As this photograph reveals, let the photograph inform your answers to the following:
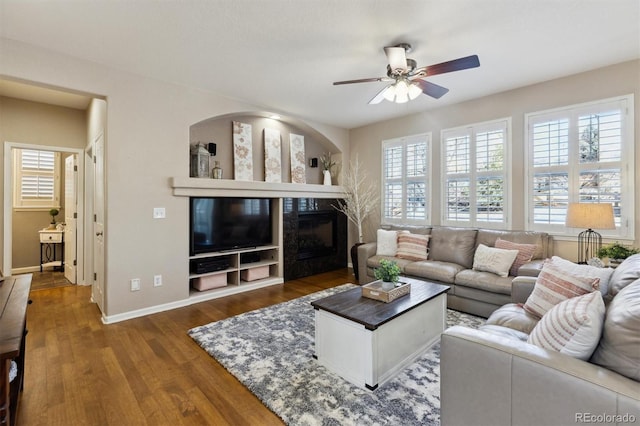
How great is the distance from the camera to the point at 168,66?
10.7ft

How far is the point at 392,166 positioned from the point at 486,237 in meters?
2.06

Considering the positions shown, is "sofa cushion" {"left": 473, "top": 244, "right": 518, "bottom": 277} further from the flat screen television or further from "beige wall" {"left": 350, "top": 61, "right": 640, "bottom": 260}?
the flat screen television

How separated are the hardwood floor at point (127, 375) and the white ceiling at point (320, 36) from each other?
2.78m

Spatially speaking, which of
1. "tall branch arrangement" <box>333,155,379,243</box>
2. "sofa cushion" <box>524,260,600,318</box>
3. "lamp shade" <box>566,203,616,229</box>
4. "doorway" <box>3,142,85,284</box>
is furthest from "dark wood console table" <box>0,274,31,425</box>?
"tall branch arrangement" <box>333,155,379,243</box>

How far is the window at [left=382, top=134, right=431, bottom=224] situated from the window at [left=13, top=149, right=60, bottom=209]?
6283mm

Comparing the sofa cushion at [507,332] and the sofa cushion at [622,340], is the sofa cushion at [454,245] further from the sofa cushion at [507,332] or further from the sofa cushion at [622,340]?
the sofa cushion at [622,340]

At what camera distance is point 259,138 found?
4961mm

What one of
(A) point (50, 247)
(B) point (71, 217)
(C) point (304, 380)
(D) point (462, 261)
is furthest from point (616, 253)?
(A) point (50, 247)

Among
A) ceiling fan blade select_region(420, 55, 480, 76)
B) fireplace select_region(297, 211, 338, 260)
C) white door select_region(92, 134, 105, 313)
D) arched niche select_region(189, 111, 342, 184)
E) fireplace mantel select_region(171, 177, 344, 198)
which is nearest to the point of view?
ceiling fan blade select_region(420, 55, 480, 76)

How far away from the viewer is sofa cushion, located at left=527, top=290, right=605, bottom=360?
4.07 feet

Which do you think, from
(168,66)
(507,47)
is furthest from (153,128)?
(507,47)

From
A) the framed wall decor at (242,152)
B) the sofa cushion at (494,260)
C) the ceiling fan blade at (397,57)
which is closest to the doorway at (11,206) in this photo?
the framed wall decor at (242,152)

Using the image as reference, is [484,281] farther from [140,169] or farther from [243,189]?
[140,169]
